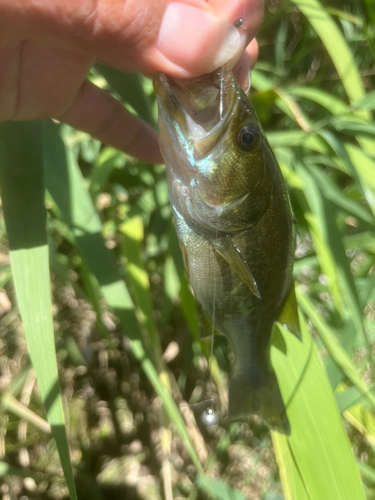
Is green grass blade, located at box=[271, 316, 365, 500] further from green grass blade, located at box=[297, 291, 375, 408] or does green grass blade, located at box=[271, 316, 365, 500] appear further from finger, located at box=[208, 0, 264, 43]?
finger, located at box=[208, 0, 264, 43]

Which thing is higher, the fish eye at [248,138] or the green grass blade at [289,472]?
the fish eye at [248,138]

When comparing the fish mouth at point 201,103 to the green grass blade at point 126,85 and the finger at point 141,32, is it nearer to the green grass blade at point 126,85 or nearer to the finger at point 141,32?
the finger at point 141,32

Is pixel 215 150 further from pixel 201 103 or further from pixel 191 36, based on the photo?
pixel 191 36

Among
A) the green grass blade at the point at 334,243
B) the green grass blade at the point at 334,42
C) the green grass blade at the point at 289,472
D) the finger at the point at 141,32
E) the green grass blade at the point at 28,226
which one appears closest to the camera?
the finger at the point at 141,32

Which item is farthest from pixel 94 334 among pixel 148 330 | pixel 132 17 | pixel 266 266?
pixel 132 17

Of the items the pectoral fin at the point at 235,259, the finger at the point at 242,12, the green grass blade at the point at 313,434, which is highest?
the finger at the point at 242,12

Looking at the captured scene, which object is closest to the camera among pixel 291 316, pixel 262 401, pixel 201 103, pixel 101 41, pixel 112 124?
pixel 101 41

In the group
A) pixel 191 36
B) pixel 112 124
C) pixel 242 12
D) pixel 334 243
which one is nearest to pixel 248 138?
pixel 191 36

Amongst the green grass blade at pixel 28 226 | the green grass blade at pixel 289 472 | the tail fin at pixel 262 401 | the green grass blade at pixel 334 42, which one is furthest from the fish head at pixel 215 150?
the green grass blade at pixel 334 42
